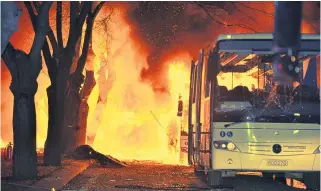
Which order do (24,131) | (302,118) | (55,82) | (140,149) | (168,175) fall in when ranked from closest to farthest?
1. (302,118)
2. (24,131)
3. (168,175)
4. (55,82)
5. (140,149)

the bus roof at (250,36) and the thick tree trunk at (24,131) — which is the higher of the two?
the bus roof at (250,36)

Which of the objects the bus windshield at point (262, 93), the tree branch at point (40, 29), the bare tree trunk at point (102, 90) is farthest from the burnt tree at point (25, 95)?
the bare tree trunk at point (102, 90)

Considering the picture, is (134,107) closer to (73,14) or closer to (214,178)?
(73,14)

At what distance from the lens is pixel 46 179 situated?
16062mm

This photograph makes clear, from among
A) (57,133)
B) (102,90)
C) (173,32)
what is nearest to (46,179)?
(57,133)

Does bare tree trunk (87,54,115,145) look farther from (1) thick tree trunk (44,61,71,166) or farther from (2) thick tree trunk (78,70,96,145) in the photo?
(1) thick tree trunk (44,61,71,166)

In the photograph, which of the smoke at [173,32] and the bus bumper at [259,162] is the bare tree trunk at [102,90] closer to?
the smoke at [173,32]

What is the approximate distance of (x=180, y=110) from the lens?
21938mm

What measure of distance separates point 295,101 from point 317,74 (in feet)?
2.37

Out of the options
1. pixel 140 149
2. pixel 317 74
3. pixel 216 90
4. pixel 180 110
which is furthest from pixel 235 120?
pixel 140 149

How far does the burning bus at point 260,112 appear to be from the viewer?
14664 millimetres

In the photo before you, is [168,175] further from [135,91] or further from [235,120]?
[135,91]

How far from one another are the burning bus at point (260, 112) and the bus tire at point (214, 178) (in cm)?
90

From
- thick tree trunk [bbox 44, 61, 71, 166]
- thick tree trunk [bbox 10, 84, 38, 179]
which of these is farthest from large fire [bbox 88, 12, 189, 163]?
thick tree trunk [bbox 10, 84, 38, 179]
